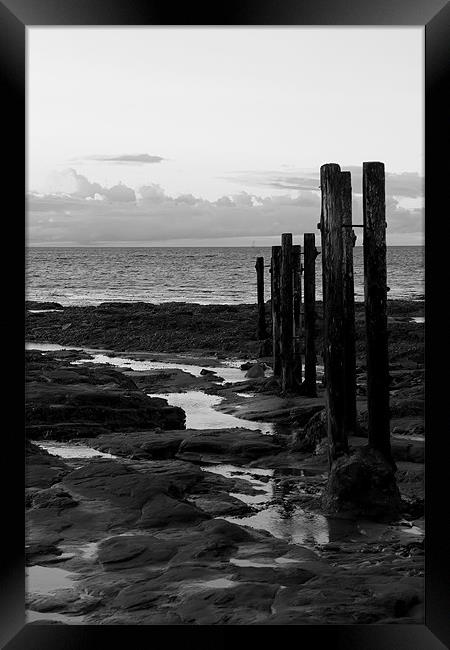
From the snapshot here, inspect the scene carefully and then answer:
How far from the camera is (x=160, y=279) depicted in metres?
61.2

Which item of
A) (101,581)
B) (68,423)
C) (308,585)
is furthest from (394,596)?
(68,423)

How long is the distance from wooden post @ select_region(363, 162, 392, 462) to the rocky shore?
0.29 metres

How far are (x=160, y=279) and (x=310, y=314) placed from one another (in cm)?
4967

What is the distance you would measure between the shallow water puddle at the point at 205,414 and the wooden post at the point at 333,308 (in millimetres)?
3089

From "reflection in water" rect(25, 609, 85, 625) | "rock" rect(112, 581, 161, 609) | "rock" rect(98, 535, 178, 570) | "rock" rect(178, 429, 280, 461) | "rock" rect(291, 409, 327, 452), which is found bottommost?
"reflection in water" rect(25, 609, 85, 625)

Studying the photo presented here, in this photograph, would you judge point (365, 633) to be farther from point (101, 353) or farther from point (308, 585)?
point (101, 353)

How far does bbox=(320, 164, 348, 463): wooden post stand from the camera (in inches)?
284

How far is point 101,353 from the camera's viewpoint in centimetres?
2059

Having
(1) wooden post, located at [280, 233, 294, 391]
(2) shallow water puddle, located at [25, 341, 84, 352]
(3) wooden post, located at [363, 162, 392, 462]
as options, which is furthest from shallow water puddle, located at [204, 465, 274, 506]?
(2) shallow water puddle, located at [25, 341, 84, 352]

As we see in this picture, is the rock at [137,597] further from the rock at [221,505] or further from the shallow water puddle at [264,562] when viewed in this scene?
the rock at [221,505]

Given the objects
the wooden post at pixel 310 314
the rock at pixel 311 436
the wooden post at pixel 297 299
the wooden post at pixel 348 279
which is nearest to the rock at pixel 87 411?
the wooden post at pixel 310 314

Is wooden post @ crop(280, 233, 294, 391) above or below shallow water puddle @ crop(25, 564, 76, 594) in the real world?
above

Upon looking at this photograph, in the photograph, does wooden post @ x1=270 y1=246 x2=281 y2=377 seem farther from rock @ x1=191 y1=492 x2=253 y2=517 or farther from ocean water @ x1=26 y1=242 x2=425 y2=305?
ocean water @ x1=26 y1=242 x2=425 y2=305
